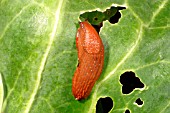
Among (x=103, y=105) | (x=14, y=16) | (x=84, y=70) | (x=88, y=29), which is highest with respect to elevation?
(x=14, y=16)

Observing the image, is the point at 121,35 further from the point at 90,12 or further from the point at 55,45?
the point at 55,45

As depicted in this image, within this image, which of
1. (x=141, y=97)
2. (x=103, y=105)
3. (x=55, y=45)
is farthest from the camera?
(x=103, y=105)

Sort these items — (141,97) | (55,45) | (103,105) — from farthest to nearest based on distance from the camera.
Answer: (103,105)
(141,97)
(55,45)

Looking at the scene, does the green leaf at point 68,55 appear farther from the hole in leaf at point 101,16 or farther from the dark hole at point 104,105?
the dark hole at point 104,105

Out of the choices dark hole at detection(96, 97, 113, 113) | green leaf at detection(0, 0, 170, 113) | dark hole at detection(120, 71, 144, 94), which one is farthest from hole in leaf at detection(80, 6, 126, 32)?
dark hole at detection(96, 97, 113, 113)

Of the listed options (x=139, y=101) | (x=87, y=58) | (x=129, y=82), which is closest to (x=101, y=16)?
(x=87, y=58)

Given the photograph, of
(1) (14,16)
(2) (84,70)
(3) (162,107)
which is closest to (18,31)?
(1) (14,16)

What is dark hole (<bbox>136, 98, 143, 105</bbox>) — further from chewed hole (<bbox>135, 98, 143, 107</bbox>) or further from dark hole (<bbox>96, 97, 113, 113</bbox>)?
dark hole (<bbox>96, 97, 113, 113</bbox>)

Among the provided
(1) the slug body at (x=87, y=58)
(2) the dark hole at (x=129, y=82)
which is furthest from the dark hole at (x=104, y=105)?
(1) the slug body at (x=87, y=58)
